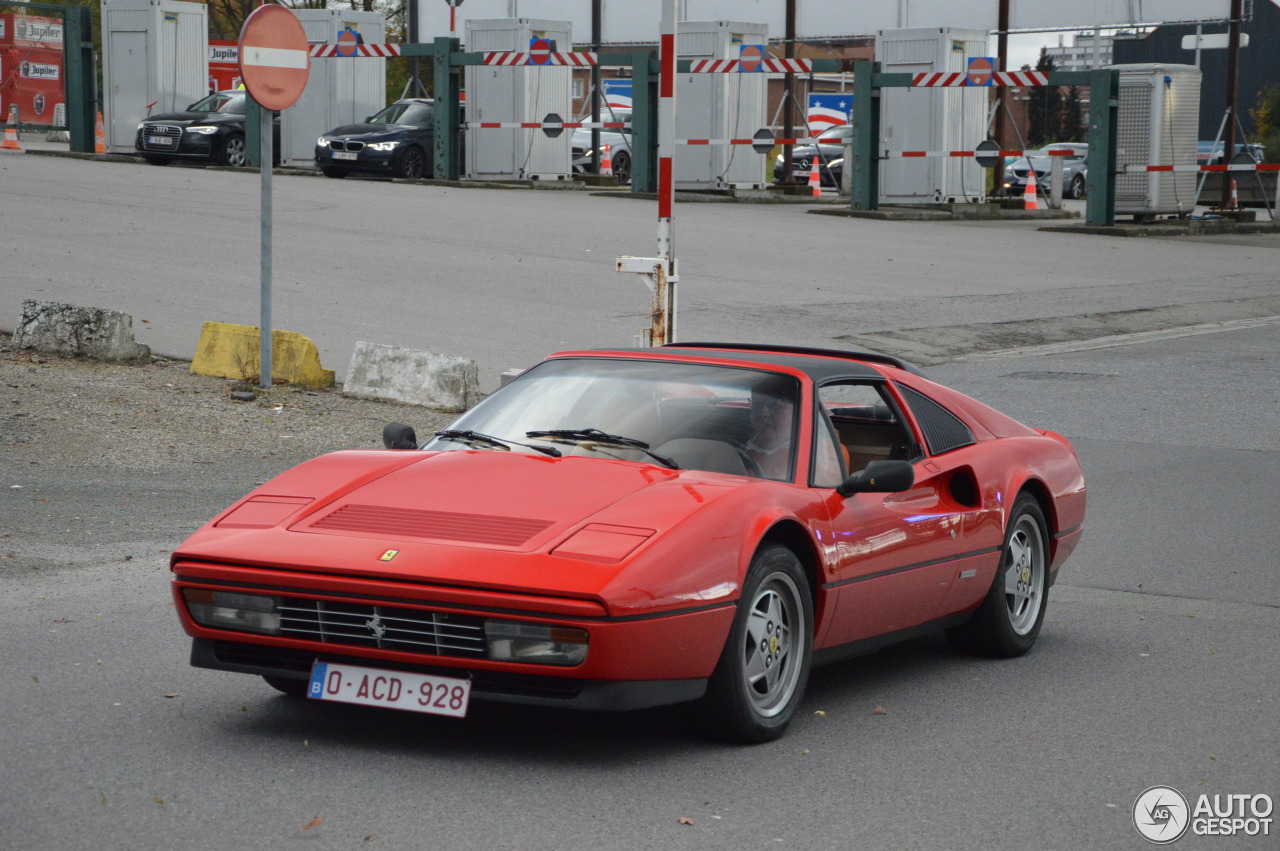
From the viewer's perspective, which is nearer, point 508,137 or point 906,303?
point 906,303

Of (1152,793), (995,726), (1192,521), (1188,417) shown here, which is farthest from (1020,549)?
(1188,417)

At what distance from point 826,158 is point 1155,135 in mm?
15051

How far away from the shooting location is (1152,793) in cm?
459

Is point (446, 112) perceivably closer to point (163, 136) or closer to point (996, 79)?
point (163, 136)

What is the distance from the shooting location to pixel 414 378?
1199 cm

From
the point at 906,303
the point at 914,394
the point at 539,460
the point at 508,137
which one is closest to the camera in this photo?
the point at 539,460

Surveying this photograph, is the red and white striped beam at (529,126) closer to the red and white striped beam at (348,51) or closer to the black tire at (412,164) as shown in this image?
the black tire at (412,164)

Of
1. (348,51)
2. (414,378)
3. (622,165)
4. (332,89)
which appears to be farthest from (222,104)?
(414,378)

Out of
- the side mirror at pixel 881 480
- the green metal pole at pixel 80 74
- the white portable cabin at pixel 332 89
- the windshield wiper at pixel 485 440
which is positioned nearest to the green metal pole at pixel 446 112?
the white portable cabin at pixel 332 89

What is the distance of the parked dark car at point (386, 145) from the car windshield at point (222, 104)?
94.1 inches

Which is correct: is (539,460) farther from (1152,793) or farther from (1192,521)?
(1192,521)

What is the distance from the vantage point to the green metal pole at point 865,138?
3123cm

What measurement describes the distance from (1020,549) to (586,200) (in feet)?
81.6

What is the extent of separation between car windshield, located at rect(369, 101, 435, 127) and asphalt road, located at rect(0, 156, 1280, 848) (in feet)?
56.8
